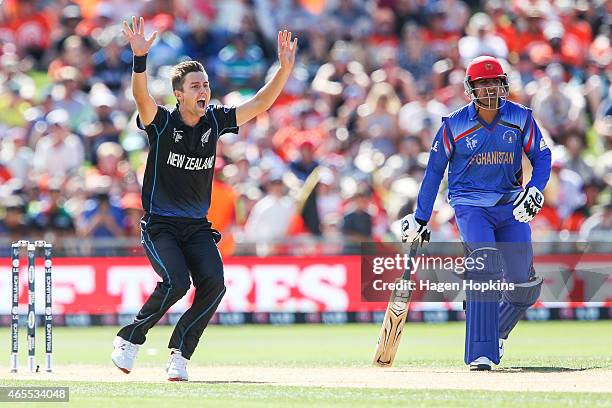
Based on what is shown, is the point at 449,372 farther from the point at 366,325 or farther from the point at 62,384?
the point at 366,325

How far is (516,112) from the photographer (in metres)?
11.8

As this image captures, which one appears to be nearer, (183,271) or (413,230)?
(183,271)

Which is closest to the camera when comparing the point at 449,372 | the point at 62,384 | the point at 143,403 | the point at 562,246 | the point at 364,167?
the point at 143,403

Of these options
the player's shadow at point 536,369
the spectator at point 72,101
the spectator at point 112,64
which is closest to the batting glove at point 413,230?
the player's shadow at point 536,369

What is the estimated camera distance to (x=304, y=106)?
2230 centimetres

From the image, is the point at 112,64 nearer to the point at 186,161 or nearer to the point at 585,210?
the point at 585,210

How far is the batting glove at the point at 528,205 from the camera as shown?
447 inches

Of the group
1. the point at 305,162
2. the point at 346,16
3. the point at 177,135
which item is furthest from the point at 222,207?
the point at 177,135

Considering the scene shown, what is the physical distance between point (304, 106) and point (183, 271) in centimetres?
1161

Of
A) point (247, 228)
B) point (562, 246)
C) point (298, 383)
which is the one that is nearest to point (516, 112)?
point (298, 383)

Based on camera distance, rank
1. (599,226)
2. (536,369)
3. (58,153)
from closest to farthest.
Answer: (536,369) → (599,226) → (58,153)

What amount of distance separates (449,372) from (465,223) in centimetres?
123

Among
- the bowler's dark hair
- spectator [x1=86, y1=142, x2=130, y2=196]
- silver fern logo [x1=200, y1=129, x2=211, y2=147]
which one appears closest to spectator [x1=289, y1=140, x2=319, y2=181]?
spectator [x1=86, y1=142, x2=130, y2=196]

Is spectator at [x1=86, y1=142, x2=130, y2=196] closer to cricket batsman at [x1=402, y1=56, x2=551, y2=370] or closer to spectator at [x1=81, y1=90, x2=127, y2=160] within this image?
spectator at [x1=81, y1=90, x2=127, y2=160]
